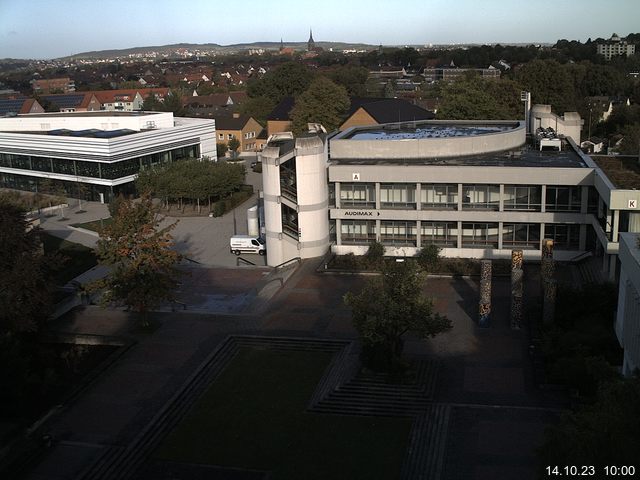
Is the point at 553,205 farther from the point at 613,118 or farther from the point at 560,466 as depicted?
the point at 613,118

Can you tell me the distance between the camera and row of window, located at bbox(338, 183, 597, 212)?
32125mm

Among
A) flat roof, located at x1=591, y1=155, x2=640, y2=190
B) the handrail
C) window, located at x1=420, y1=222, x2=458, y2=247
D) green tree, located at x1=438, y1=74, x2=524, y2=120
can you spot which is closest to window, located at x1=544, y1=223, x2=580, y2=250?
flat roof, located at x1=591, y1=155, x2=640, y2=190

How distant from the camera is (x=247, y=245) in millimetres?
37531

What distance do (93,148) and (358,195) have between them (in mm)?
24778

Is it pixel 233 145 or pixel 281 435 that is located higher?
pixel 233 145

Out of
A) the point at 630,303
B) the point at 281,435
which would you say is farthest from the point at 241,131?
the point at 630,303

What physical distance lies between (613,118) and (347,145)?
150 ft

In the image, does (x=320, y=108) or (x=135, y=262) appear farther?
(x=320, y=108)

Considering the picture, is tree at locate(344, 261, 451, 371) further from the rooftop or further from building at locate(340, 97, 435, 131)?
building at locate(340, 97, 435, 131)

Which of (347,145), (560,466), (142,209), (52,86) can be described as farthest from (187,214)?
(52,86)

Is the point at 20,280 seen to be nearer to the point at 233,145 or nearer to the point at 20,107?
the point at 233,145

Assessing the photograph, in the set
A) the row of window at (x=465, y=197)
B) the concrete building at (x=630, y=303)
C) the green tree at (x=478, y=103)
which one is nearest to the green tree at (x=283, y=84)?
the green tree at (x=478, y=103)

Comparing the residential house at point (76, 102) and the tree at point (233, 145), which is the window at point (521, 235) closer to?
the tree at point (233, 145)

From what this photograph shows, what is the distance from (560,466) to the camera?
11492mm
